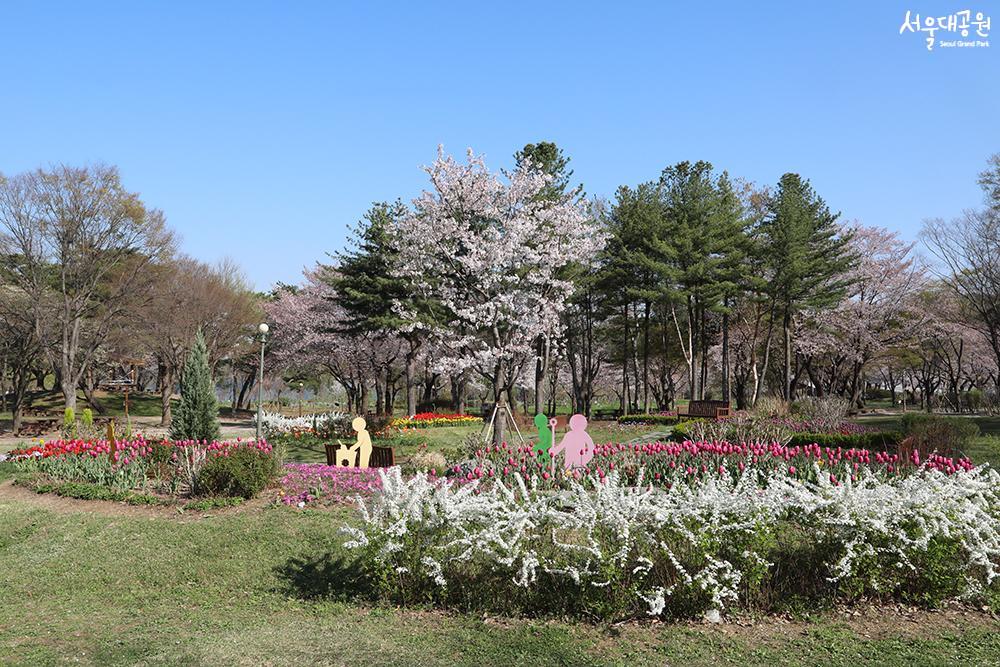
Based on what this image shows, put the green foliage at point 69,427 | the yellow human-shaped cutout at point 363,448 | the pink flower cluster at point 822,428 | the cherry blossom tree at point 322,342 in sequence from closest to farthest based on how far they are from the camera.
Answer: the yellow human-shaped cutout at point 363,448 < the pink flower cluster at point 822,428 < the green foliage at point 69,427 < the cherry blossom tree at point 322,342

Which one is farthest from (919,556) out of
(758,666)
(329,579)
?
(329,579)

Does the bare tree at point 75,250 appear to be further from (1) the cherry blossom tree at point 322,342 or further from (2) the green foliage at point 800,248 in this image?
(2) the green foliage at point 800,248

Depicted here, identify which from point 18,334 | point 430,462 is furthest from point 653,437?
point 18,334

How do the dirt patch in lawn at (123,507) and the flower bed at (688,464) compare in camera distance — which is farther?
the dirt patch in lawn at (123,507)

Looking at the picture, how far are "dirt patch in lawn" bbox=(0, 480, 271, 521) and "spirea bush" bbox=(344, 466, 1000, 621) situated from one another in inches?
147

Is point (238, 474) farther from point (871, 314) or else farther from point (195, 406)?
point (871, 314)

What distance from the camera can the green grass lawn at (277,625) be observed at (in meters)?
4.91

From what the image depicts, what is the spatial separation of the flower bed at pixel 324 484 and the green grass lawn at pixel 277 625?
690 mm

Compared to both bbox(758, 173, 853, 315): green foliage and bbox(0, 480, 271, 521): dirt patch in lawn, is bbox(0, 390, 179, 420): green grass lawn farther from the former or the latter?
bbox(758, 173, 853, 315): green foliage

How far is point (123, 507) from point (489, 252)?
1019cm

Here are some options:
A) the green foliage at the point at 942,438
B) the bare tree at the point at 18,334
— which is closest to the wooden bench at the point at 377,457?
the green foliage at the point at 942,438

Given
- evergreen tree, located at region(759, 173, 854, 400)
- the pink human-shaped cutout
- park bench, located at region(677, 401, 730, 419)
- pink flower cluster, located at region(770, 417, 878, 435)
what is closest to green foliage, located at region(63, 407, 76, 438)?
the pink human-shaped cutout

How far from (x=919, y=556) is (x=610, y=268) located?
25588 mm

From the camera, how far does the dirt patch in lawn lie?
29.9ft
